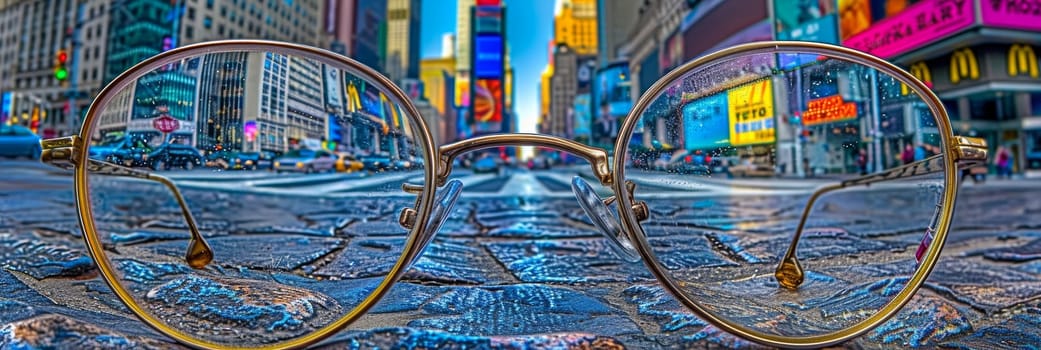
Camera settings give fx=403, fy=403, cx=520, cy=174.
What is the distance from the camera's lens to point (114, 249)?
1.57ft

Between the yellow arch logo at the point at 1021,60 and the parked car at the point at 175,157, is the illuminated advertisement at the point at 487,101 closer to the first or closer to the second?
the yellow arch logo at the point at 1021,60

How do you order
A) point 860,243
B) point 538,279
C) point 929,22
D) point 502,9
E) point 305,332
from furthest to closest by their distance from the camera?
point 502,9, point 929,22, point 860,243, point 538,279, point 305,332

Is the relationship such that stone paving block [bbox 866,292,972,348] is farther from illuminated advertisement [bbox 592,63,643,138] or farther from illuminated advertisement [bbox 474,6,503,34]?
illuminated advertisement [bbox 474,6,503,34]

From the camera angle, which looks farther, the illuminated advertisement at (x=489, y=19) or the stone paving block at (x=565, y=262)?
the illuminated advertisement at (x=489, y=19)

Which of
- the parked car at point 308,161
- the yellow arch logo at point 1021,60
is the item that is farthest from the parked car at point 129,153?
the yellow arch logo at point 1021,60

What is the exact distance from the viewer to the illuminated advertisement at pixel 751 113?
1.25ft

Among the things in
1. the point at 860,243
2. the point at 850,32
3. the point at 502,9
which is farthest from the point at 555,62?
the point at 860,243

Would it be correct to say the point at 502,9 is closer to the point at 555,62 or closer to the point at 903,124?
the point at 555,62

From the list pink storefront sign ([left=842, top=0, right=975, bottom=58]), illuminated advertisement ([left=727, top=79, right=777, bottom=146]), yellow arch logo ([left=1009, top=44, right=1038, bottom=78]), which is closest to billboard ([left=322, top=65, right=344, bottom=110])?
illuminated advertisement ([left=727, top=79, right=777, bottom=146])

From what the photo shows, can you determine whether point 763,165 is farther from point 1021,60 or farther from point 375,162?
point 1021,60

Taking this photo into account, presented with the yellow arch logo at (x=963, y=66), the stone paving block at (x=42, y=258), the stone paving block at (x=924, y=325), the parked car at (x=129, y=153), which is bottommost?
the stone paving block at (x=924, y=325)

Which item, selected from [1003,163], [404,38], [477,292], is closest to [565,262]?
[477,292]

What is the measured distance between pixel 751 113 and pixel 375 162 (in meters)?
0.38

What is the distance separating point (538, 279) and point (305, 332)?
8.1 inches
